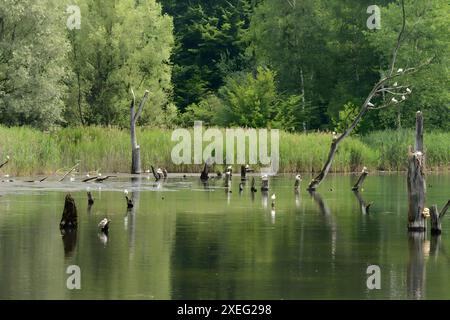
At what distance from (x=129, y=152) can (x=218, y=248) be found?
107 ft

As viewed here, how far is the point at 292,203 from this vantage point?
135 feet

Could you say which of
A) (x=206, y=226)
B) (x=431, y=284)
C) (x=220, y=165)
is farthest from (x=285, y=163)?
(x=431, y=284)

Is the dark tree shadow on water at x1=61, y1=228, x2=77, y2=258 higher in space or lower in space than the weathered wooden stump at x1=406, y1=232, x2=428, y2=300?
higher

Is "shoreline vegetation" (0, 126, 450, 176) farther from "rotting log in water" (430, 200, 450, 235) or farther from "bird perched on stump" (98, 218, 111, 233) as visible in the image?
"rotting log in water" (430, 200, 450, 235)

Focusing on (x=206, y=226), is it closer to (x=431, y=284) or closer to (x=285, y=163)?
(x=431, y=284)

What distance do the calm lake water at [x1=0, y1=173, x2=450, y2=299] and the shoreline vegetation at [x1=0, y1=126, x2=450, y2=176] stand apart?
33.1 feet

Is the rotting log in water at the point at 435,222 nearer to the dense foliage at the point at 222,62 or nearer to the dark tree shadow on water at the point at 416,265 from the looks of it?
the dark tree shadow on water at the point at 416,265

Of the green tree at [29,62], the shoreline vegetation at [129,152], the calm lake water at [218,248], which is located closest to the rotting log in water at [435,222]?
the calm lake water at [218,248]

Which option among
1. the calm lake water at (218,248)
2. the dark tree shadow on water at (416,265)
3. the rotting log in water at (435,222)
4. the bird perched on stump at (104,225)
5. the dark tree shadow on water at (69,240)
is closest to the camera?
the dark tree shadow on water at (416,265)

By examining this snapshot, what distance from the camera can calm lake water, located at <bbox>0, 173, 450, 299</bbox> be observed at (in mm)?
21766

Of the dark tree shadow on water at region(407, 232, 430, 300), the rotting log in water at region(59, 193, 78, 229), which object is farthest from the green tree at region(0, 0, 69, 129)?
the dark tree shadow on water at region(407, 232, 430, 300)

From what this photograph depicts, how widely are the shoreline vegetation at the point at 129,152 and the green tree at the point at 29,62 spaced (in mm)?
1779

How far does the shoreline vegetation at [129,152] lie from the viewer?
54531mm

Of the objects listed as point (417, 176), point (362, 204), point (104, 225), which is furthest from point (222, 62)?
point (417, 176)
